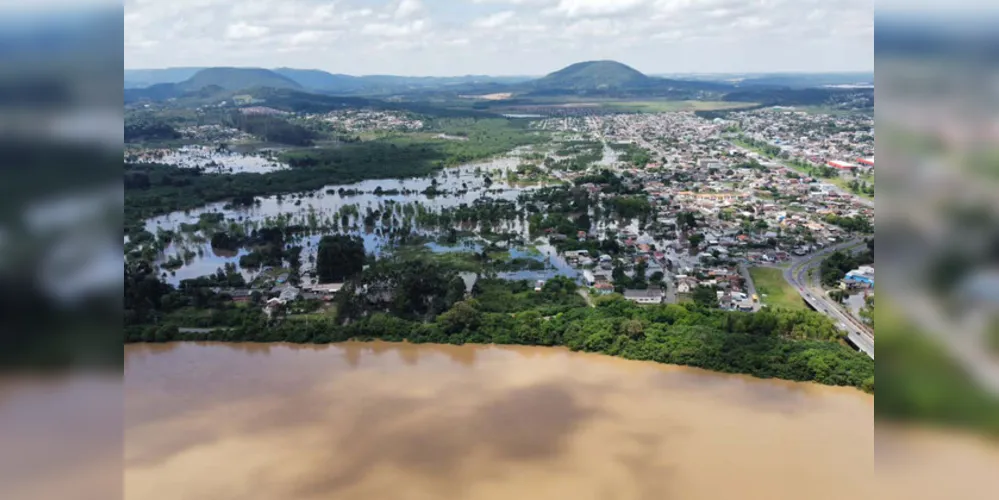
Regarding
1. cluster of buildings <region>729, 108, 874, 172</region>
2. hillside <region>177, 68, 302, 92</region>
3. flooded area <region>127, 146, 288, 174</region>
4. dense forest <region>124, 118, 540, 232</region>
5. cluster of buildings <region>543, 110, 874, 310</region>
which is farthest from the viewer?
hillside <region>177, 68, 302, 92</region>

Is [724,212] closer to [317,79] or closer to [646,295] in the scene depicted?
[646,295]

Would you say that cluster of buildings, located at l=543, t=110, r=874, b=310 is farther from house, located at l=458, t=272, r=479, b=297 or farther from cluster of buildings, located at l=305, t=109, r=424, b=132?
cluster of buildings, located at l=305, t=109, r=424, b=132

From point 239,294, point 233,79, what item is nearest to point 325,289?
point 239,294

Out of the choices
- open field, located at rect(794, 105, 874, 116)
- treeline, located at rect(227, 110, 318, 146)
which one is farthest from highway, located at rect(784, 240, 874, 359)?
open field, located at rect(794, 105, 874, 116)

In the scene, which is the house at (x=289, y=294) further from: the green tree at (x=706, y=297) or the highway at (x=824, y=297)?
the highway at (x=824, y=297)

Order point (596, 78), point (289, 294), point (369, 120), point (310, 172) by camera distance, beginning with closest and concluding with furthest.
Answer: point (289, 294) < point (310, 172) < point (369, 120) < point (596, 78)

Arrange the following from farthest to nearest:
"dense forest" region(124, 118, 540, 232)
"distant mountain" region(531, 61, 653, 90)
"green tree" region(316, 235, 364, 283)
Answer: "distant mountain" region(531, 61, 653, 90)
"dense forest" region(124, 118, 540, 232)
"green tree" region(316, 235, 364, 283)

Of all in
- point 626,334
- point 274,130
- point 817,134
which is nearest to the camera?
point 626,334
